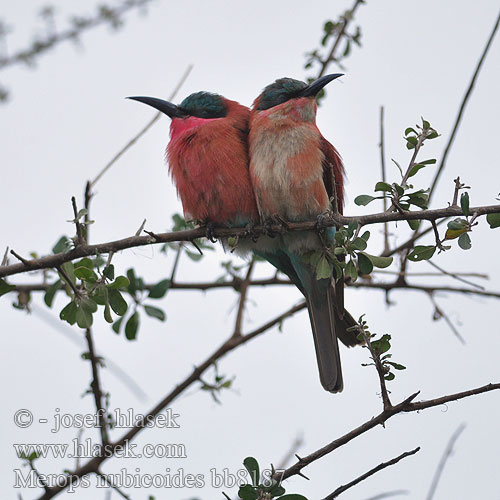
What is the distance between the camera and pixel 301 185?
3.27m

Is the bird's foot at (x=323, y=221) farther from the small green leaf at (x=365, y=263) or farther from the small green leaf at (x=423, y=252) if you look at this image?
the small green leaf at (x=423, y=252)

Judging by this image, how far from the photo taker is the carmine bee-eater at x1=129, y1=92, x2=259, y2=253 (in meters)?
3.40

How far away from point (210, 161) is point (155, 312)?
737mm

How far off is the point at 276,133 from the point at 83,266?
3.73ft

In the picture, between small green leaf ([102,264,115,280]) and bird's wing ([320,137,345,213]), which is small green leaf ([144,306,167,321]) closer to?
small green leaf ([102,264,115,280])

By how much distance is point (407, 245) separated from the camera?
3359 millimetres

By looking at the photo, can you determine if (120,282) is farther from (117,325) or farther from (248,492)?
(248,492)

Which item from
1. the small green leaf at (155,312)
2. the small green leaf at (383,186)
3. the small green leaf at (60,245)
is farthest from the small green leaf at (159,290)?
the small green leaf at (383,186)

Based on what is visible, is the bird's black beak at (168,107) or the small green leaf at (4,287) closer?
the small green leaf at (4,287)

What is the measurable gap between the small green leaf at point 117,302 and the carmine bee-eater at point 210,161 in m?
0.83

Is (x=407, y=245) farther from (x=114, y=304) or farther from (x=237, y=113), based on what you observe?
(x=114, y=304)

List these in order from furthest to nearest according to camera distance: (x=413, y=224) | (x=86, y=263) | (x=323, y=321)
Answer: (x=323, y=321), (x=86, y=263), (x=413, y=224)

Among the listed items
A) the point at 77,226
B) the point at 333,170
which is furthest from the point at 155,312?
the point at 333,170

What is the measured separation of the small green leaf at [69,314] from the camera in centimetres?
259
